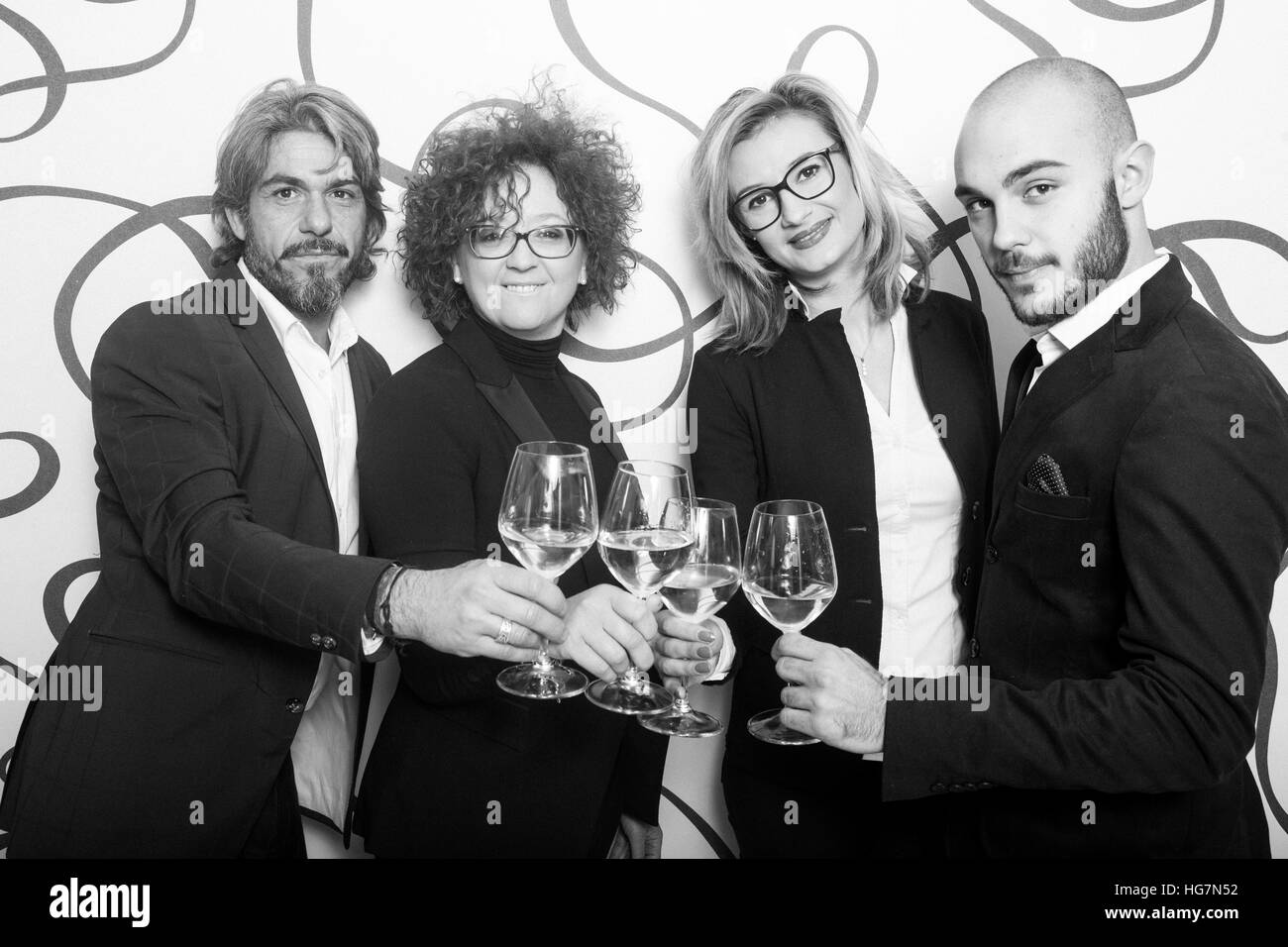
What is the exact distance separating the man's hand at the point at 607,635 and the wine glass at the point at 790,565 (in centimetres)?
17

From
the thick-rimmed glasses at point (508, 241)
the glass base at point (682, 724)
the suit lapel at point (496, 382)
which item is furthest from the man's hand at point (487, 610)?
the thick-rimmed glasses at point (508, 241)

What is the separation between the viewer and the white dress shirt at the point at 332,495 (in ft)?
6.07

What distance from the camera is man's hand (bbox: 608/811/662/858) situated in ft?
6.75

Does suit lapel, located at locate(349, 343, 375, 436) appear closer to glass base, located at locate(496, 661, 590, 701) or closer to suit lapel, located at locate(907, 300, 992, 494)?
glass base, located at locate(496, 661, 590, 701)

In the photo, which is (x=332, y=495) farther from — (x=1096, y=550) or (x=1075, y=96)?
(x=1075, y=96)

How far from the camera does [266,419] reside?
1.70 meters

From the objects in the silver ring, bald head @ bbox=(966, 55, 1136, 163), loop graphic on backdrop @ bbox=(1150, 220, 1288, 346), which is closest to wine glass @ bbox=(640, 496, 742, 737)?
the silver ring

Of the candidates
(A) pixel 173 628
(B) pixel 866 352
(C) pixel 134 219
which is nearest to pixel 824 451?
(B) pixel 866 352

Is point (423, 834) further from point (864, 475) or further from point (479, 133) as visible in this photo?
point (479, 133)

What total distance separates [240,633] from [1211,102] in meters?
2.35

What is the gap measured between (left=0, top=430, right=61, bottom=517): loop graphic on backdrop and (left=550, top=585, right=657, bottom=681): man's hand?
140 centimetres

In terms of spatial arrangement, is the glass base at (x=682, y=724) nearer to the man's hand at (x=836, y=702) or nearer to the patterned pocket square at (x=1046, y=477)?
the man's hand at (x=836, y=702)

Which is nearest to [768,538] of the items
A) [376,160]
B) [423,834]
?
[423,834]

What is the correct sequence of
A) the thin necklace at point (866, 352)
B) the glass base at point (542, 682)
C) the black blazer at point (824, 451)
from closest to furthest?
the glass base at point (542, 682) < the black blazer at point (824, 451) < the thin necklace at point (866, 352)
